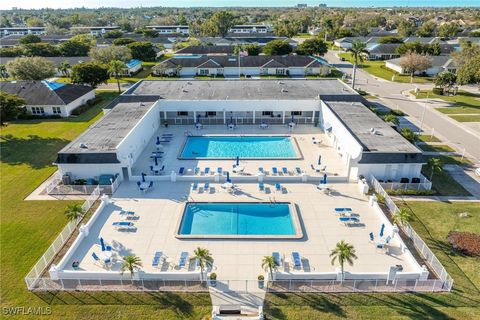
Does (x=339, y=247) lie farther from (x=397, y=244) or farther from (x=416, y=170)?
(x=416, y=170)

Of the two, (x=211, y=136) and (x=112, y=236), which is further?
(x=211, y=136)

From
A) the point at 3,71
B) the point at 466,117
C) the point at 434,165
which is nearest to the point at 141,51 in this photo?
the point at 3,71

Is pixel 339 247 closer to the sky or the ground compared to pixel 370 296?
closer to the sky

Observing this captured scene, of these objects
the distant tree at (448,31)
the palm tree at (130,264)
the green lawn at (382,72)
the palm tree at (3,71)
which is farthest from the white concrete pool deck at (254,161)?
the distant tree at (448,31)

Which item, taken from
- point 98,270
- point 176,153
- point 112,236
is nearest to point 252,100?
point 176,153

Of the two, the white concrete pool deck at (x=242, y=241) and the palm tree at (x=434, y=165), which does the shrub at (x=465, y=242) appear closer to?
the white concrete pool deck at (x=242, y=241)
